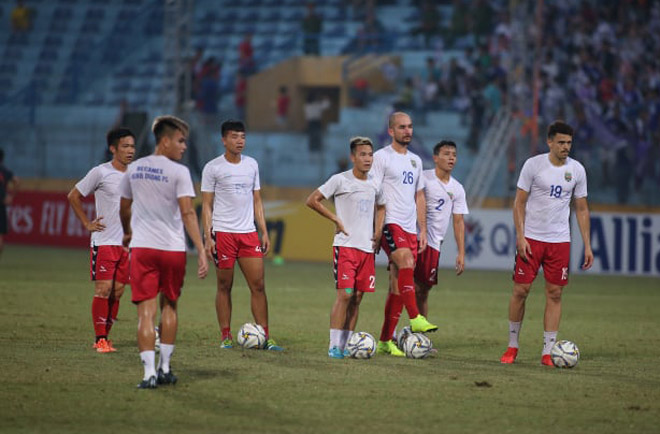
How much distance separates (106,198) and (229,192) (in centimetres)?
134

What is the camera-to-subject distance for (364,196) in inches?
463

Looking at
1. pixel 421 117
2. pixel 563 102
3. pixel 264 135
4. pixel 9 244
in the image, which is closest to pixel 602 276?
pixel 563 102

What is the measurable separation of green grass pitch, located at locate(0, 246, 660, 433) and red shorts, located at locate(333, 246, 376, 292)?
82 centimetres

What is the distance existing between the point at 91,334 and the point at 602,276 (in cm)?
1464

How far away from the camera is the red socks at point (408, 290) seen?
12.0 m

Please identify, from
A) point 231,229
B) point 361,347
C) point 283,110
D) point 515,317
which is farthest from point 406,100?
point 361,347

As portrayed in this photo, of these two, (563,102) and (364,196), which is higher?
(563,102)

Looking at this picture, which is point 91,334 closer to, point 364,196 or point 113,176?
point 113,176

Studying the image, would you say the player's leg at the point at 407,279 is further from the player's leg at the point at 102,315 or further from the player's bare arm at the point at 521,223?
the player's leg at the point at 102,315

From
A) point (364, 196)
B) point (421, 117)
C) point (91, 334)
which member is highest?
point (421, 117)

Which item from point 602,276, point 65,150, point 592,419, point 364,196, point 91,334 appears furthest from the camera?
point 65,150

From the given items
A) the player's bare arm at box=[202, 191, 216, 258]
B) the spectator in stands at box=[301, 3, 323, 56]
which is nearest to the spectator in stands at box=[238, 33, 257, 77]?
the spectator in stands at box=[301, 3, 323, 56]

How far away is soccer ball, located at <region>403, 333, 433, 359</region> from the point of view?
1165 centimetres

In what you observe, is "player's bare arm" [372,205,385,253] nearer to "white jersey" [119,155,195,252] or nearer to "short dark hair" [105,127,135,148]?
"short dark hair" [105,127,135,148]
